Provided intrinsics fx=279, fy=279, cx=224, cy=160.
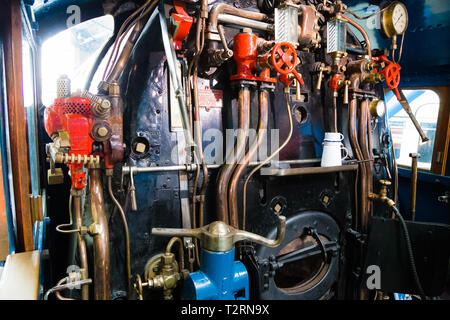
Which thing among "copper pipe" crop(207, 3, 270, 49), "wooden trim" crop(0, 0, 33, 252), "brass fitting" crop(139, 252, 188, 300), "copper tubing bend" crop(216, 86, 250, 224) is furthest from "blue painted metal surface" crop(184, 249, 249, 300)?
"copper pipe" crop(207, 3, 270, 49)

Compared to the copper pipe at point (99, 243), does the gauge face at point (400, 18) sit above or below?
above

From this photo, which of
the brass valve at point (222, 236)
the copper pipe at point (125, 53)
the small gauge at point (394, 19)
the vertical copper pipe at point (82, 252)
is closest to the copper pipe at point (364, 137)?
the small gauge at point (394, 19)

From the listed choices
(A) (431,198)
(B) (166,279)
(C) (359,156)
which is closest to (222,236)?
Answer: (B) (166,279)

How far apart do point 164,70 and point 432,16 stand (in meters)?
2.46

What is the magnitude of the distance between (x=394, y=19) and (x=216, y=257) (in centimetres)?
260

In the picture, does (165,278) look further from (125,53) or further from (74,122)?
(125,53)

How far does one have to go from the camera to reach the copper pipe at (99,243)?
1513 millimetres

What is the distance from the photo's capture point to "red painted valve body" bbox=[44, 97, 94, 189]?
1.39 metres

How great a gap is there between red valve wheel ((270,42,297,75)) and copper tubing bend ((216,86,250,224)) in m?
0.26

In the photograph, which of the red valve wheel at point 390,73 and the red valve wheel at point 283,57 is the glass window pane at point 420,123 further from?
the red valve wheel at point 283,57

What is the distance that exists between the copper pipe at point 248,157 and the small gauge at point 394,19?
149cm

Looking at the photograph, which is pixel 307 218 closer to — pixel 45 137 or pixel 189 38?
pixel 189 38

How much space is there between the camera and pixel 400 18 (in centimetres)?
253

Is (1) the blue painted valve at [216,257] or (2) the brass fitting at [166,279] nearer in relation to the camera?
(1) the blue painted valve at [216,257]
